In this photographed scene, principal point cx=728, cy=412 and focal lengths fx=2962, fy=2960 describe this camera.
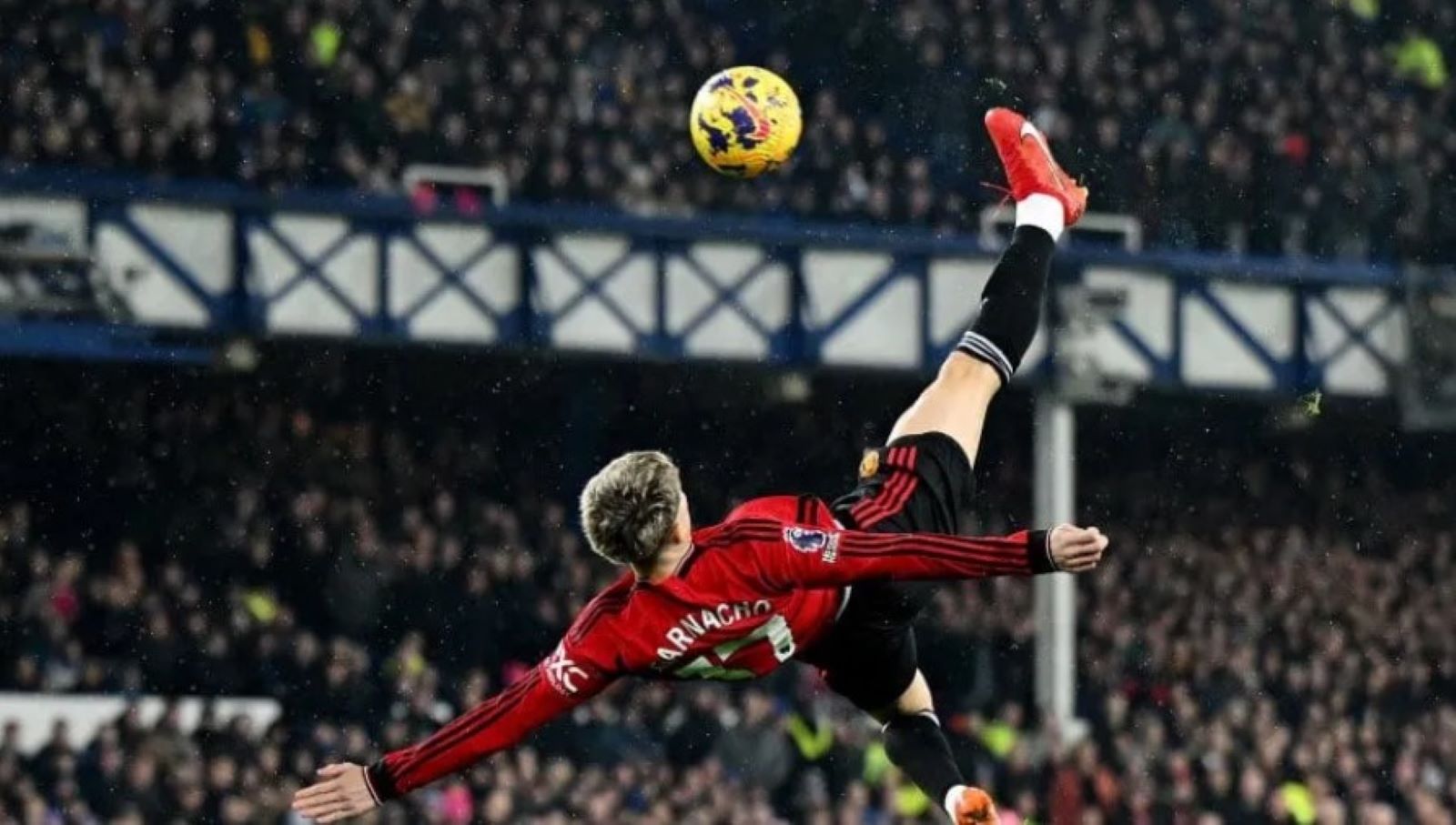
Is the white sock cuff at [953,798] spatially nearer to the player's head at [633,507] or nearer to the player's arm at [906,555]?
the player's arm at [906,555]

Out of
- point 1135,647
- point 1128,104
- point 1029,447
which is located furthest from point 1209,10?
point 1135,647

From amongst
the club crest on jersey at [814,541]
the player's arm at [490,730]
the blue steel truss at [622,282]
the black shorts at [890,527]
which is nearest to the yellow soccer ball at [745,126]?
the black shorts at [890,527]

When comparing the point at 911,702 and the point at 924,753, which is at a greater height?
the point at 911,702

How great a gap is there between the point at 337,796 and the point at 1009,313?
9.77 feet

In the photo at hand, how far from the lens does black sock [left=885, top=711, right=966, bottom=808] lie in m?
10.2

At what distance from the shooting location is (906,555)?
892cm

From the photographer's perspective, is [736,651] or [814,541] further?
[736,651]

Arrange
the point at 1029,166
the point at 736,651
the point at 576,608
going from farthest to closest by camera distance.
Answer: the point at 576,608 < the point at 1029,166 < the point at 736,651

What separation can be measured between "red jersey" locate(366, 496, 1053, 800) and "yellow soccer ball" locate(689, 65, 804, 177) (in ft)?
10.8

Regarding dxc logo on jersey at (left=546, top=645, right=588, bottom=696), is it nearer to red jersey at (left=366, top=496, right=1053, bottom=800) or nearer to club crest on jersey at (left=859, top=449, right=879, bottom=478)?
red jersey at (left=366, top=496, right=1053, bottom=800)

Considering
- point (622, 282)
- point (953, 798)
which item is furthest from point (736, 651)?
point (622, 282)

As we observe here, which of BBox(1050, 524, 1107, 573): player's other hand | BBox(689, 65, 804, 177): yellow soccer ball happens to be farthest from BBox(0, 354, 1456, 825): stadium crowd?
BBox(1050, 524, 1107, 573): player's other hand

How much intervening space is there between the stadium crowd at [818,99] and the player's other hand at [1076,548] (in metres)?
13.0

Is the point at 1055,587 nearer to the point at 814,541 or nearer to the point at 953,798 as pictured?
the point at 953,798
